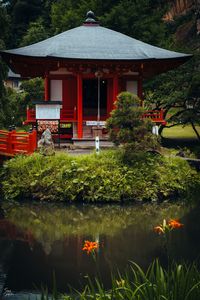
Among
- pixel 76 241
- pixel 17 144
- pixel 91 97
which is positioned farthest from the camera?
pixel 91 97

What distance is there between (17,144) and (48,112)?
2553 mm

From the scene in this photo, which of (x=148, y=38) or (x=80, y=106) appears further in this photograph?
(x=148, y=38)

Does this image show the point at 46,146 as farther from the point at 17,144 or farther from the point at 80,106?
the point at 80,106

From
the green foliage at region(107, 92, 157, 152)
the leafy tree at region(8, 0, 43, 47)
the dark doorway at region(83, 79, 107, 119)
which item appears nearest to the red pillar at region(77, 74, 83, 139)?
the dark doorway at region(83, 79, 107, 119)

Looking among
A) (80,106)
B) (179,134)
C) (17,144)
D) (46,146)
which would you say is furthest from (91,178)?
(179,134)

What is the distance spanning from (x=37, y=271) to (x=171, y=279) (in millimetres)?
4871

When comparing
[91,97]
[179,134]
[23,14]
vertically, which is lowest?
[179,134]

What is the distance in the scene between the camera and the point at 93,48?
22875mm

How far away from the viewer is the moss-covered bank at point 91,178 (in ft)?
56.7

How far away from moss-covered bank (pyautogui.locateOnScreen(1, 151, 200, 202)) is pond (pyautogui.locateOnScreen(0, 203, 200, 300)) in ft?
2.17

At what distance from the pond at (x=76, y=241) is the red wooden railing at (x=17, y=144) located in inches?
127

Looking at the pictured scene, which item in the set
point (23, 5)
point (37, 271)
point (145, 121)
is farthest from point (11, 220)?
point (23, 5)

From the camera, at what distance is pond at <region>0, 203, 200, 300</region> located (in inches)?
400

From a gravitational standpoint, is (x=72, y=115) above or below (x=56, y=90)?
below
